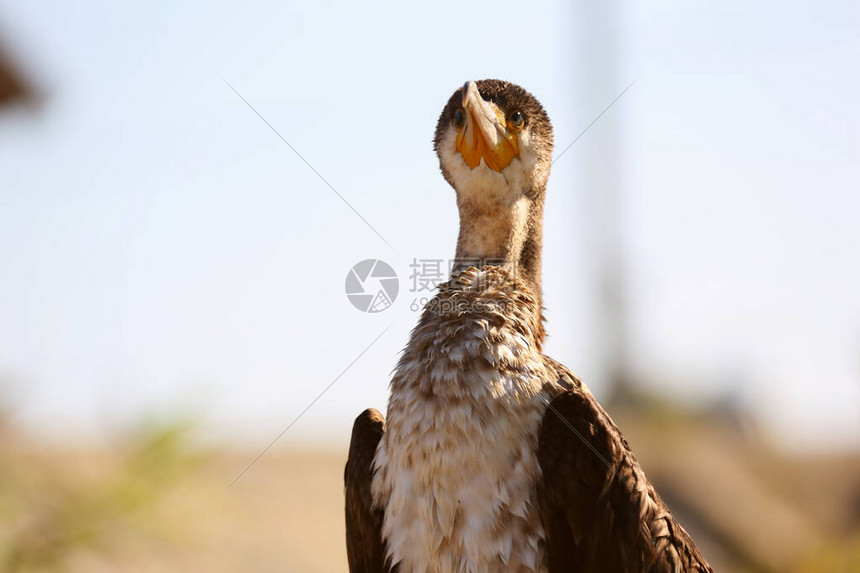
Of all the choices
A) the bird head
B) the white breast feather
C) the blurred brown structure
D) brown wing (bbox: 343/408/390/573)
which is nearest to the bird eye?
the bird head

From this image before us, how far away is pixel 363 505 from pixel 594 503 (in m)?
1.00

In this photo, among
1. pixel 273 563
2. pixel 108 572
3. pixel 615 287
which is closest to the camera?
pixel 108 572

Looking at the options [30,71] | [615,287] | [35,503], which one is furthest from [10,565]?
[615,287]

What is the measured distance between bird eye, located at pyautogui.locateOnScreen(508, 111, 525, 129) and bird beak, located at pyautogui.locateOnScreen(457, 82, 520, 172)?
2.1 inches

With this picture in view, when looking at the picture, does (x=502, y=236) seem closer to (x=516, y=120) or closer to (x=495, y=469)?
(x=516, y=120)

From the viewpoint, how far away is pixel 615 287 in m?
12.5

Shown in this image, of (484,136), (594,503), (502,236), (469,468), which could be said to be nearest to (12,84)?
(484,136)

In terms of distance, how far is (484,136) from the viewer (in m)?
3.52

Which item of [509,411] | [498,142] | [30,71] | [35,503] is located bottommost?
[35,503]

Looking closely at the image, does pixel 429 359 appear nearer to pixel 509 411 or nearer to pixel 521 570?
pixel 509 411

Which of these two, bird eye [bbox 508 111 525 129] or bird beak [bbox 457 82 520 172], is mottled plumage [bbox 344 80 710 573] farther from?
bird eye [bbox 508 111 525 129]

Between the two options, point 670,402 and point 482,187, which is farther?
point 670,402

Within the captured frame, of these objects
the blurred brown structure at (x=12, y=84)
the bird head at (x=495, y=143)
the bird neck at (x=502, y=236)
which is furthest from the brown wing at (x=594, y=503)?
the blurred brown structure at (x=12, y=84)

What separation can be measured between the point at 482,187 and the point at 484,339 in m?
0.88
